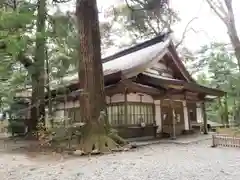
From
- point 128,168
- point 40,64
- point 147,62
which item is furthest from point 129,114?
point 128,168

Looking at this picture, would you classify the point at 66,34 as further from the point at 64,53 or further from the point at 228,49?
the point at 228,49

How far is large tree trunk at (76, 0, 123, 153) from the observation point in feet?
28.5

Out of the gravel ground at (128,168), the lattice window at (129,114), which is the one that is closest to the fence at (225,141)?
the gravel ground at (128,168)

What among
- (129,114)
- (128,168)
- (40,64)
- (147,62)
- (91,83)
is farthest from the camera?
(40,64)

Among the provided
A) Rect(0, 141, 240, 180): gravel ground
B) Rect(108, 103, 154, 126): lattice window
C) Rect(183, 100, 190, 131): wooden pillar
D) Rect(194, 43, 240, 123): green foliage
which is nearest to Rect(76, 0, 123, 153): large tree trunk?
Rect(0, 141, 240, 180): gravel ground

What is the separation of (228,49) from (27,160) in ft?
51.5

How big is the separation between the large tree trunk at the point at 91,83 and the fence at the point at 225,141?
388 cm

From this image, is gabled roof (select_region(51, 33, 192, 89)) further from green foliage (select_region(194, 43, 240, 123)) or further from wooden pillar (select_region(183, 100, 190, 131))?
green foliage (select_region(194, 43, 240, 123))

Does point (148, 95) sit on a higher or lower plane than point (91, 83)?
lower

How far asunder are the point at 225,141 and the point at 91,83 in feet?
17.0

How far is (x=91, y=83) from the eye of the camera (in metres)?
9.26

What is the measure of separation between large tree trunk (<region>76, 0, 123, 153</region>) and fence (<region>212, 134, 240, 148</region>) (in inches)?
153

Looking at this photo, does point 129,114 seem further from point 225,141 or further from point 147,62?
point 225,141

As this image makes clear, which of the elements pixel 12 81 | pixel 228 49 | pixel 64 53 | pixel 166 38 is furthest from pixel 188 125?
pixel 12 81
